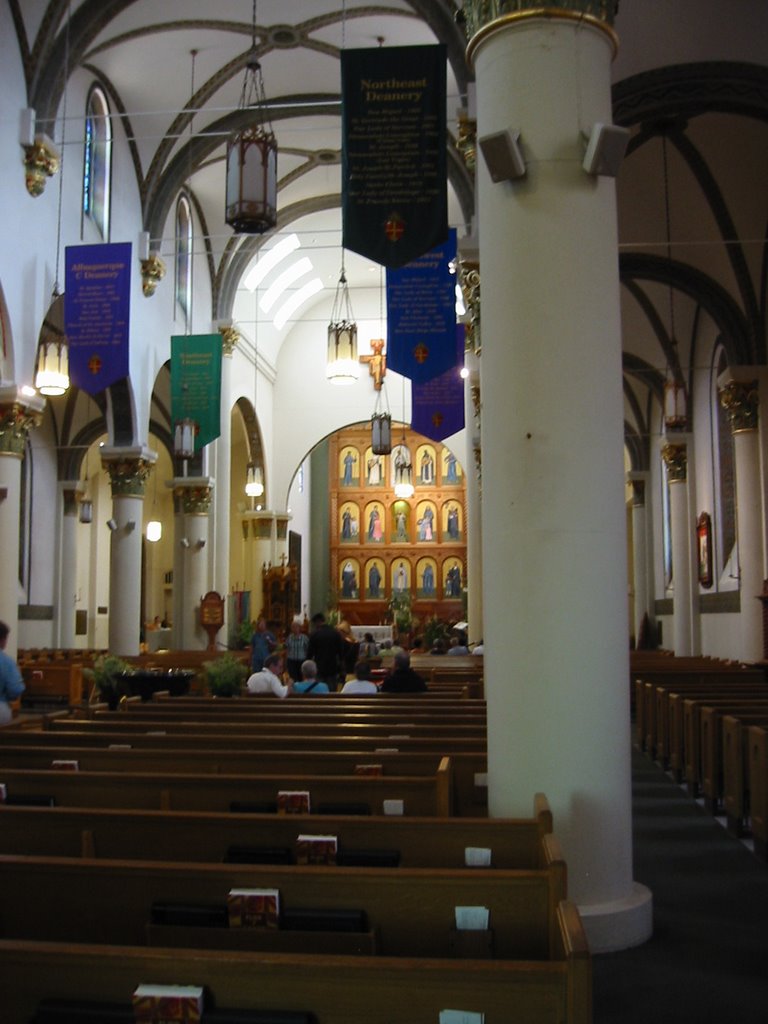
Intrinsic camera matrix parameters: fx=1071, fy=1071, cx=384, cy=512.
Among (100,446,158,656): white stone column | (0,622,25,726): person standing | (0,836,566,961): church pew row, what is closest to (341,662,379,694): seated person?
(0,622,25,726): person standing

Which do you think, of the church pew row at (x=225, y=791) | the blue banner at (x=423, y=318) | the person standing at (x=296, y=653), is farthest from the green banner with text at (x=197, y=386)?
the church pew row at (x=225, y=791)

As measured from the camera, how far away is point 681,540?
2289 centimetres

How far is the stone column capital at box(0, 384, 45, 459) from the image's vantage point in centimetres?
1490

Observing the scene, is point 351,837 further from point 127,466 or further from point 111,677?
point 127,466

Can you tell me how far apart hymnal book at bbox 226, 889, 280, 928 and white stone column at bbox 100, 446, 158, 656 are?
1704cm

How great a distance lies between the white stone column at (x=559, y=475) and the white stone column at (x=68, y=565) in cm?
2039

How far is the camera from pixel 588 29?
5.82 meters

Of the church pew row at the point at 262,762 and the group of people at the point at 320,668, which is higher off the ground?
the group of people at the point at 320,668

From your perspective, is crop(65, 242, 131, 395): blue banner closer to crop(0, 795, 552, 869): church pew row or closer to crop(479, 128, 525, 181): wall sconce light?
crop(479, 128, 525, 181): wall sconce light

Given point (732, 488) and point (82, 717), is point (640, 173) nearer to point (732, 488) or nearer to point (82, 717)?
point (732, 488)

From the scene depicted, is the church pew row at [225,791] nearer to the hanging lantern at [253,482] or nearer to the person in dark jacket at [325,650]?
the person in dark jacket at [325,650]

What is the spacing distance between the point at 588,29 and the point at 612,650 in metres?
3.35

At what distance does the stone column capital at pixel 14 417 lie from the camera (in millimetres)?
14898

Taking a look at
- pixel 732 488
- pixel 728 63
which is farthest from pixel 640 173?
pixel 732 488
